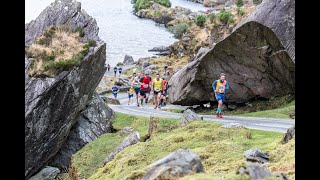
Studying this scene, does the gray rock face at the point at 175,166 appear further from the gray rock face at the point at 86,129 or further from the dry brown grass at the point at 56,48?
the gray rock face at the point at 86,129

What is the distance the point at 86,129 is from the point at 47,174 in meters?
3.91

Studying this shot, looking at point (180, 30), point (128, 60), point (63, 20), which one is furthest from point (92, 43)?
point (180, 30)

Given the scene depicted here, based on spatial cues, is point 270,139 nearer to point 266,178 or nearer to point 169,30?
point 266,178

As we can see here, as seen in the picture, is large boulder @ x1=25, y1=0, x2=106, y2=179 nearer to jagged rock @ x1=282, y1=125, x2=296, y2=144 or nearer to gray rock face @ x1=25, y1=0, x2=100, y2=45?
gray rock face @ x1=25, y1=0, x2=100, y2=45

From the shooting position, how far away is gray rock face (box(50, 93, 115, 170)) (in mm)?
22750

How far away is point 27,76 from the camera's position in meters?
20.4

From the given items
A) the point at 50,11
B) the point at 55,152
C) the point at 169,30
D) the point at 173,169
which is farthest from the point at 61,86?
the point at 169,30

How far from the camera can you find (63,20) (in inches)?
976

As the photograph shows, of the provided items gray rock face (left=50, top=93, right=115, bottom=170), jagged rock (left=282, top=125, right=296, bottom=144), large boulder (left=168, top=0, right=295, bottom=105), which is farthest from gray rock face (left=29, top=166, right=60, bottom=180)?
jagged rock (left=282, top=125, right=296, bottom=144)

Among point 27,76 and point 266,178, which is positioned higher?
point 27,76

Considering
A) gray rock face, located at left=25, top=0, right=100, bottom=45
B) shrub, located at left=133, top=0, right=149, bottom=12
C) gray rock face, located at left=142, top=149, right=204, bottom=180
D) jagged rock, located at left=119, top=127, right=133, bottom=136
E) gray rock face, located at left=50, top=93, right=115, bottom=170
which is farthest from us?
shrub, located at left=133, top=0, right=149, bottom=12

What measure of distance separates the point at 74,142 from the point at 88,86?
3.17 metres

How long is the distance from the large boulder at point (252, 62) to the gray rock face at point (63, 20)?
760cm

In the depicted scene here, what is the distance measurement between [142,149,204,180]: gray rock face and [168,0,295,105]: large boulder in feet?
56.1
